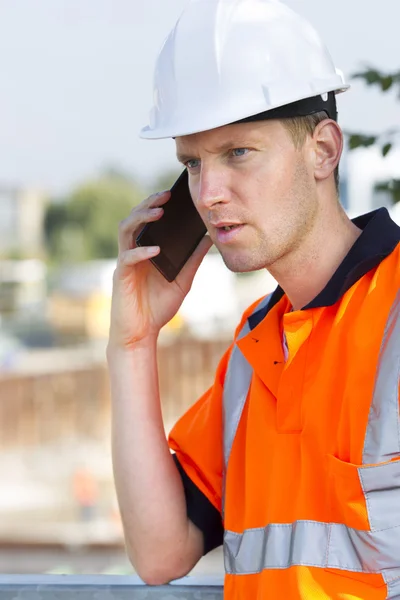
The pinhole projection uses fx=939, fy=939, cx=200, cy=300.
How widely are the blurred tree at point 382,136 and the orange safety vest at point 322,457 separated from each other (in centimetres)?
65

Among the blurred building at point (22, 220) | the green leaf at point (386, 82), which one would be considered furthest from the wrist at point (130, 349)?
the blurred building at point (22, 220)

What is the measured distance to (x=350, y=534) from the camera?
1450mm

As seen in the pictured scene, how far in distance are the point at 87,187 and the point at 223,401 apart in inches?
2616

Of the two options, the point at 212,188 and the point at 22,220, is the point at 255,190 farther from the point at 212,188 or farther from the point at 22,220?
the point at 22,220

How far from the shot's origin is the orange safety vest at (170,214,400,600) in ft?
4.64

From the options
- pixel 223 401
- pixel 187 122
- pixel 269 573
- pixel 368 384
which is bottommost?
pixel 269 573

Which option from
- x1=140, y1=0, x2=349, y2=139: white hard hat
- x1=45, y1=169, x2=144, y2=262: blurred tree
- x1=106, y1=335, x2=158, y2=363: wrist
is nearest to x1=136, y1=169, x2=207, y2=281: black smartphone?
x1=106, y1=335, x2=158, y2=363: wrist

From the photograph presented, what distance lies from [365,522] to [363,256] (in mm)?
440

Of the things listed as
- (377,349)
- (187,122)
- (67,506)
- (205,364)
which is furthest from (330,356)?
(67,506)

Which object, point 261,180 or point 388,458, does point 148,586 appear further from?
point 261,180

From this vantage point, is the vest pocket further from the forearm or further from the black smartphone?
the black smartphone

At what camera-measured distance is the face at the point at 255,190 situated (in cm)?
158

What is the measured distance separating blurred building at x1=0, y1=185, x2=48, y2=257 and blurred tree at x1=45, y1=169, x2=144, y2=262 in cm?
65

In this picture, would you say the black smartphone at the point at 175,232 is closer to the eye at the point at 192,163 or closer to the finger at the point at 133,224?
the finger at the point at 133,224
